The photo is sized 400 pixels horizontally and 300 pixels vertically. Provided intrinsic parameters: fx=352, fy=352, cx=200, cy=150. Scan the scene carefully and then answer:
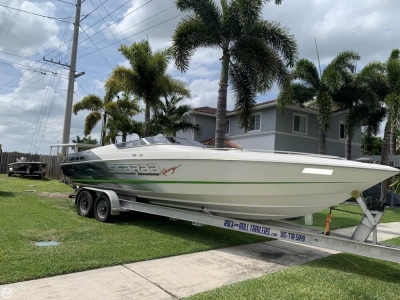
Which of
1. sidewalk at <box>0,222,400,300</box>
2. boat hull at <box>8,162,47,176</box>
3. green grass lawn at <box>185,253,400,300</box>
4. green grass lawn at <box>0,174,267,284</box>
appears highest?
boat hull at <box>8,162,47,176</box>

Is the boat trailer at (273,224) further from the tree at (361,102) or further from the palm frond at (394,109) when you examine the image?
the tree at (361,102)

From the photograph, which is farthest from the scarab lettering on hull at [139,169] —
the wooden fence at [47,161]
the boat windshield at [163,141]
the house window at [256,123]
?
the house window at [256,123]

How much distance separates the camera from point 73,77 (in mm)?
21516

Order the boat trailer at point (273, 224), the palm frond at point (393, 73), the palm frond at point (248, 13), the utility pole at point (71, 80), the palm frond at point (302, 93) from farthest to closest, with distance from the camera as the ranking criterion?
the utility pole at point (71, 80) → the palm frond at point (302, 93) → the palm frond at point (393, 73) → the palm frond at point (248, 13) → the boat trailer at point (273, 224)

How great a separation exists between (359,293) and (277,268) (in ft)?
4.44

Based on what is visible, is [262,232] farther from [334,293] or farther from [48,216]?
[48,216]

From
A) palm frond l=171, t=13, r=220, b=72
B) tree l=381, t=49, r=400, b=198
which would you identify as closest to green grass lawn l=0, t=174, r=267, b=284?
palm frond l=171, t=13, r=220, b=72

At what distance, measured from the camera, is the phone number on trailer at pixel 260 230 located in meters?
5.55

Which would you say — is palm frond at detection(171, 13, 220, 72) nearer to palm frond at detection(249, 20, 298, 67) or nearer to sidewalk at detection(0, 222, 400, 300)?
palm frond at detection(249, 20, 298, 67)

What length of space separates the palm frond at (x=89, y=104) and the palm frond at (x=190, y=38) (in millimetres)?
14142

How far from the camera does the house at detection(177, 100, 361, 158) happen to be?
2073cm

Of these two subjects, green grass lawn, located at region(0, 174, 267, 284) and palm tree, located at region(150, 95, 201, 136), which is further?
palm tree, located at region(150, 95, 201, 136)

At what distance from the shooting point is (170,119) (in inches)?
731

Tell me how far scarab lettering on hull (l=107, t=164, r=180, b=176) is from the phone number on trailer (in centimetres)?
156
